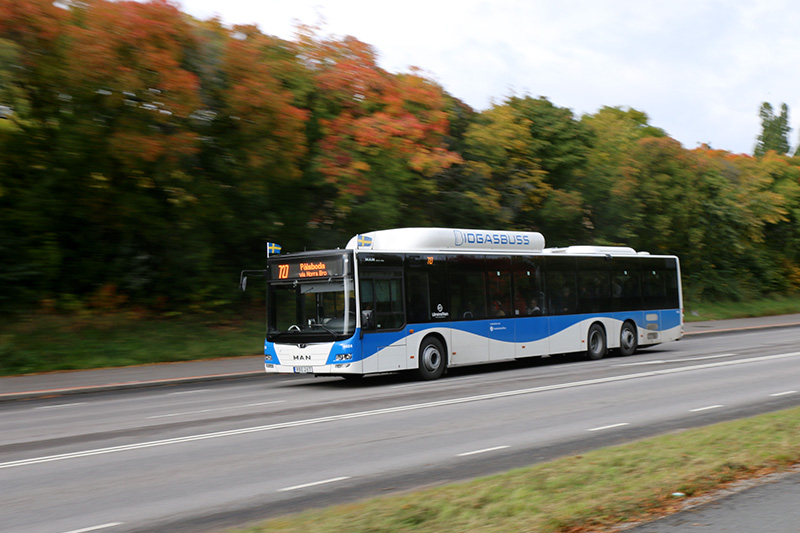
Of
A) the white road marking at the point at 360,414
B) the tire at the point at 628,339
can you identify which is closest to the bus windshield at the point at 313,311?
the white road marking at the point at 360,414

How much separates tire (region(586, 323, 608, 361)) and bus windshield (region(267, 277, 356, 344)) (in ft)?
28.3

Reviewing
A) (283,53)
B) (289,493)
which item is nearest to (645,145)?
(283,53)

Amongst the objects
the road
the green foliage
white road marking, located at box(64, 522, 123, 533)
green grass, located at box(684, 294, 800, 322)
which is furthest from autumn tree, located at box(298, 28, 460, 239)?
white road marking, located at box(64, 522, 123, 533)

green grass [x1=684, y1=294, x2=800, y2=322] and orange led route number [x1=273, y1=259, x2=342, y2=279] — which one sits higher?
orange led route number [x1=273, y1=259, x2=342, y2=279]

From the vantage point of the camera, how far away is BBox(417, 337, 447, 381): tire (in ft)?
57.1

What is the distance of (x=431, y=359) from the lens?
57.8ft

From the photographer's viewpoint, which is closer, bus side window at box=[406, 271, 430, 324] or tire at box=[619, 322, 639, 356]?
bus side window at box=[406, 271, 430, 324]

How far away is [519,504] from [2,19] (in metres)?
18.4

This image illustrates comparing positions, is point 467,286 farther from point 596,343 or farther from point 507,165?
point 507,165

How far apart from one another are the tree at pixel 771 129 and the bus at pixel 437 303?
7012 cm

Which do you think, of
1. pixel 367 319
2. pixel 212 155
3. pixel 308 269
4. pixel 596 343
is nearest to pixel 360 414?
pixel 367 319

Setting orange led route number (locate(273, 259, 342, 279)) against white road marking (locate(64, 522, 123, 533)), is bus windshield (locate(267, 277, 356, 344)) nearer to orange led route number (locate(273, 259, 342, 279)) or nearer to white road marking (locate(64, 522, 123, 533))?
orange led route number (locate(273, 259, 342, 279))

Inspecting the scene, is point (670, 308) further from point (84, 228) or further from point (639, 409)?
point (84, 228)

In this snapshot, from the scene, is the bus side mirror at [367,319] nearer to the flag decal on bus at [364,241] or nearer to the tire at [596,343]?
the flag decal on bus at [364,241]
